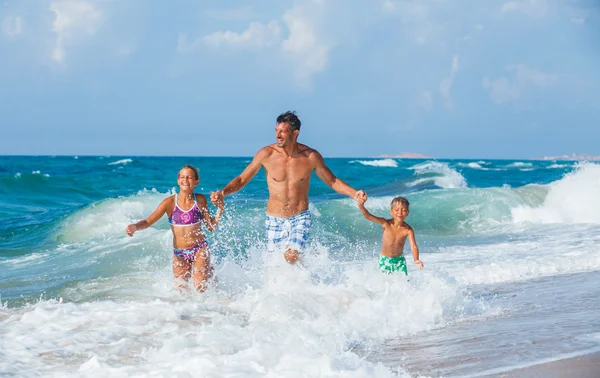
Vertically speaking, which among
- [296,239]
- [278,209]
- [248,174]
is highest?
[248,174]

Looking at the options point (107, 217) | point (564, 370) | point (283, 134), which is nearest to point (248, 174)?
point (283, 134)

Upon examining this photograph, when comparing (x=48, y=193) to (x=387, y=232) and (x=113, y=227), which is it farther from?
(x=387, y=232)

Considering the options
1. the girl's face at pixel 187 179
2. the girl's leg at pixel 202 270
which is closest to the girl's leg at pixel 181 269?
the girl's leg at pixel 202 270

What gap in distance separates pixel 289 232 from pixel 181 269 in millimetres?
1199

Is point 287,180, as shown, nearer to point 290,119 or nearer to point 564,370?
point 290,119

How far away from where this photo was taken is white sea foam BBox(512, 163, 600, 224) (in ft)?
50.8

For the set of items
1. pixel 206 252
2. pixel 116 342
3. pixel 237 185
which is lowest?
pixel 116 342

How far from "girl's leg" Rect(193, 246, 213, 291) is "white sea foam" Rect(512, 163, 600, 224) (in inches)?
419

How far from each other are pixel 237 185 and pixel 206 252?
32.2 inches

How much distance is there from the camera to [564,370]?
12.8ft

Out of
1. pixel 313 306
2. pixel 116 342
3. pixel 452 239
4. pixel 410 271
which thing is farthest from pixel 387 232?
pixel 452 239

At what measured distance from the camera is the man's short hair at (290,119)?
20.4ft

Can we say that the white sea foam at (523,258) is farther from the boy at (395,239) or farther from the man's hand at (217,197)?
the man's hand at (217,197)

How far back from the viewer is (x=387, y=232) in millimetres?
6828
